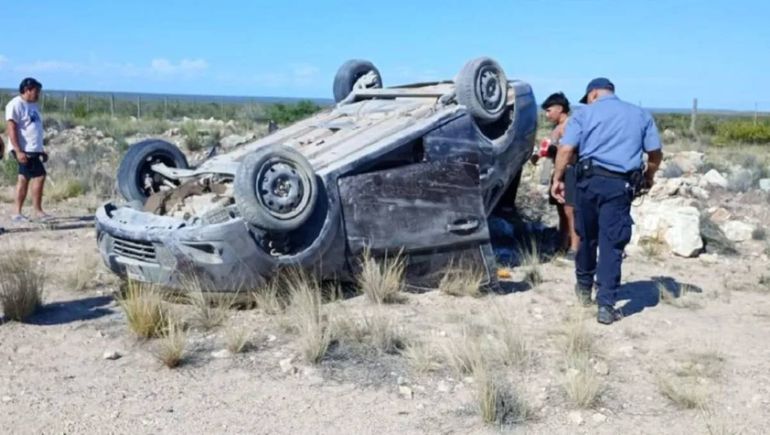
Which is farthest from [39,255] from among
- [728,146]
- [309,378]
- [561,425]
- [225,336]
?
[728,146]

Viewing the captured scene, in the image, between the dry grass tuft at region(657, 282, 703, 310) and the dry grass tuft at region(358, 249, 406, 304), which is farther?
the dry grass tuft at region(657, 282, 703, 310)

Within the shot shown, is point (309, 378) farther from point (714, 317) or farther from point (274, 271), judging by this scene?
point (714, 317)

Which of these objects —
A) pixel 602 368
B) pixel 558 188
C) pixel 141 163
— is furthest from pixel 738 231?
pixel 141 163

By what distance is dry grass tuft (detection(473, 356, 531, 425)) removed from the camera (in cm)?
432

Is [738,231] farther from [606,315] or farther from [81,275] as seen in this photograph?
[81,275]

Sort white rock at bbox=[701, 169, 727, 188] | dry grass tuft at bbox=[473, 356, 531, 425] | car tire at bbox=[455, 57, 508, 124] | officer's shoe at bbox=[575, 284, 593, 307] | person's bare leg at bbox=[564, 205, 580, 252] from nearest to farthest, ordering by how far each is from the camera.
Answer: dry grass tuft at bbox=[473, 356, 531, 425] < officer's shoe at bbox=[575, 284, 593, 307] < car tire at bbox=[455, 57, 508, 124] < person's bare leg at bbox=[564, 205, 580, 252] < white rock at bbox=[701, 169, 727, 188]

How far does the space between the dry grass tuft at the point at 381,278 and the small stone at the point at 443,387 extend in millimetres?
1569

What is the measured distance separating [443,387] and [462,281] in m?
2.06

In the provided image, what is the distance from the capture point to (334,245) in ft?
20.5

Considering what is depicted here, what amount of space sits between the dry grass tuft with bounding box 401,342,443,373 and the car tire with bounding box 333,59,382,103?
4.32m

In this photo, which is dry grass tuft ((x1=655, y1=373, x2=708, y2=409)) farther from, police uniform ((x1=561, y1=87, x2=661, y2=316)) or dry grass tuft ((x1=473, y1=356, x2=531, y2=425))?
police uniform ((x1=561, y1=87, x2=661, y2=316))

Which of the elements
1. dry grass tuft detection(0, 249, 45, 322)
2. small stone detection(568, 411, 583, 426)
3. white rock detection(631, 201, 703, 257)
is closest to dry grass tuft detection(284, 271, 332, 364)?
small stone detection(568, 411, 583, 426)

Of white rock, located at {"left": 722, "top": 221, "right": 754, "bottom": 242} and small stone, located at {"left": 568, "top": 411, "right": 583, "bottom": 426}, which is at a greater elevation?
white rock, located at {"left": 722, "top": 221, "right": 754, "bottom": 242}

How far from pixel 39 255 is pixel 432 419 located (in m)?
5.25
